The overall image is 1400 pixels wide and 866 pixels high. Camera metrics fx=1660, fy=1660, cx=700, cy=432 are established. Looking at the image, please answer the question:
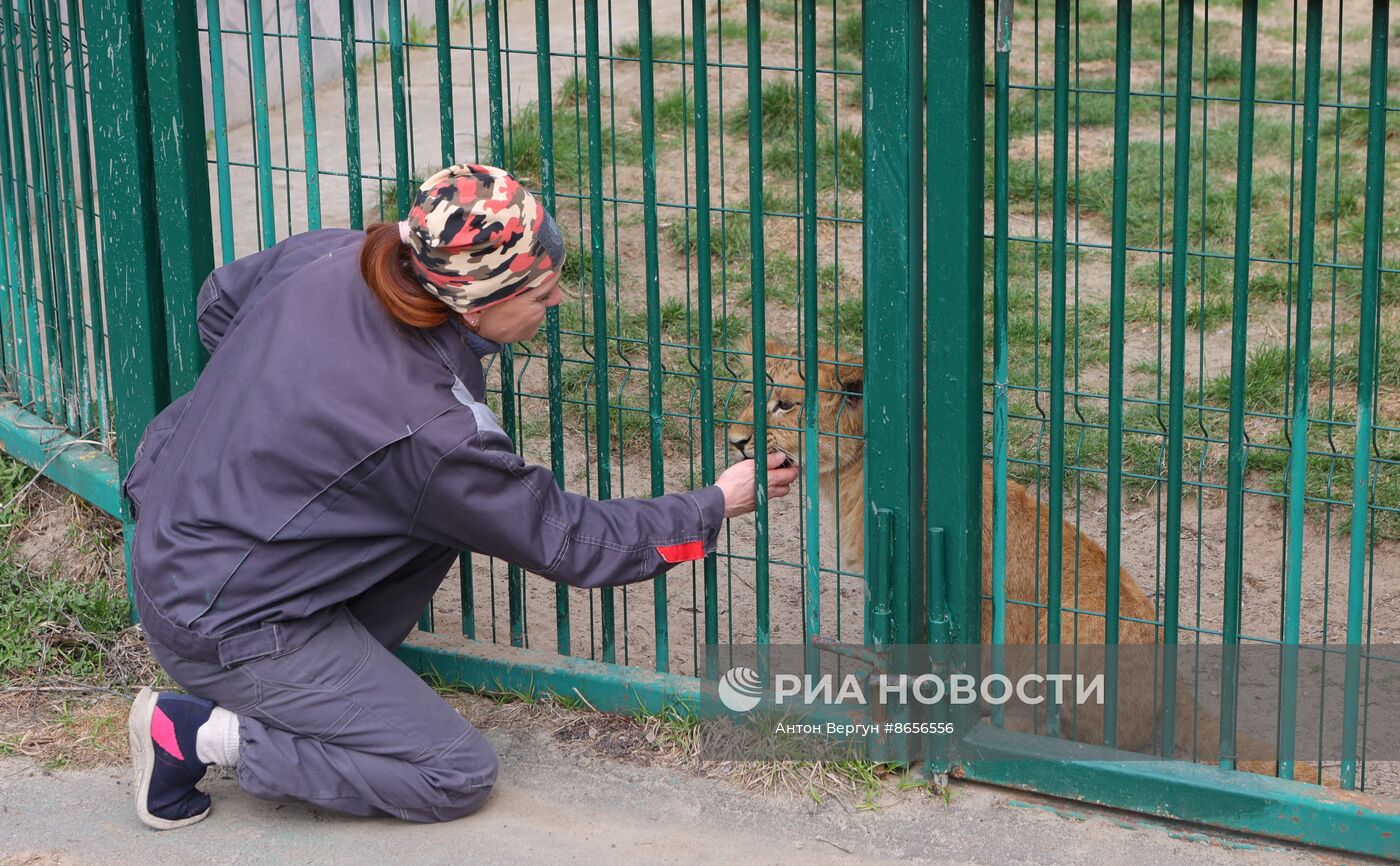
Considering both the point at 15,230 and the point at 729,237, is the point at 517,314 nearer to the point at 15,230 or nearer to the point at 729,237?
the point at 15,230

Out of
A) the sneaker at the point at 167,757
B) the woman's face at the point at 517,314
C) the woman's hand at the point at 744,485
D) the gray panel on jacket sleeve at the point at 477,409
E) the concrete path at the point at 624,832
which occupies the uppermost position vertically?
the woman's face at the point at 517,314

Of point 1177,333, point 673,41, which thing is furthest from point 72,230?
point 673,41

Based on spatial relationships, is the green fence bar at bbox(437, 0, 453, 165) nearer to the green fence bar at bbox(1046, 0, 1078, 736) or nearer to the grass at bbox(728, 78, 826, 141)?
the green fence bar at bbox(1046, 0, 1078, 736)

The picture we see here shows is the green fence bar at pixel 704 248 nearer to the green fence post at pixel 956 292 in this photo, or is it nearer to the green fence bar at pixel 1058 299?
the green fence post at pixel 956 292

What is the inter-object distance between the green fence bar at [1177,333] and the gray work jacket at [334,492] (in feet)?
3.33

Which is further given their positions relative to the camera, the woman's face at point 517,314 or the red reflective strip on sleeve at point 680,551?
the red reflective strip on sleeve at point 680,551

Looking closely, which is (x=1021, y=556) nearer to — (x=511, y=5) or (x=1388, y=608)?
(x=1388, y=608)

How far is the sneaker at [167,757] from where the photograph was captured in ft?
12.2

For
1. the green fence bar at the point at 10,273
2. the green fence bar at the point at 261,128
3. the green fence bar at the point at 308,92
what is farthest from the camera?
the green fence bar at the point at 10,273

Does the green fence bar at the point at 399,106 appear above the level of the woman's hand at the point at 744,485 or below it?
above

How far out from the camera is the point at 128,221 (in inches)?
175

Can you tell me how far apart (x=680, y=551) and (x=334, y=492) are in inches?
30.5

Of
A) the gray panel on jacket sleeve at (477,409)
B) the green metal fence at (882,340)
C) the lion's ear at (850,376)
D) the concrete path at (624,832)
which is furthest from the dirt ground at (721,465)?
the gray panel on jacket sleeve at (477,409)

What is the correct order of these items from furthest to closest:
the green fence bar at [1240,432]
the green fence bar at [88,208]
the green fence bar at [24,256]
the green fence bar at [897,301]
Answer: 1. the green fence bar at [24,256]
2. the green fence bar at [88,208]
3. the green fence bar at [897,301]
4. the green fence bar at [1240,432]
